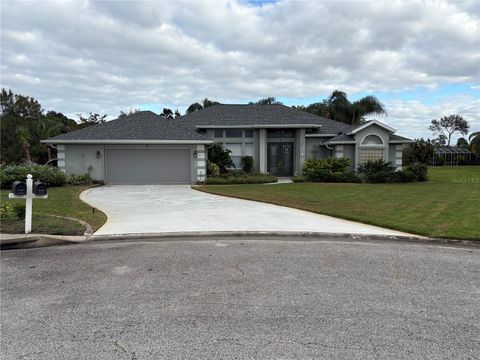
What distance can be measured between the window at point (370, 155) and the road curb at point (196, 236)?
17.7 m

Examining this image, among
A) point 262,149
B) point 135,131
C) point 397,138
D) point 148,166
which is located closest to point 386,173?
point 397,138

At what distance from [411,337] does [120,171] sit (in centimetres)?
2007

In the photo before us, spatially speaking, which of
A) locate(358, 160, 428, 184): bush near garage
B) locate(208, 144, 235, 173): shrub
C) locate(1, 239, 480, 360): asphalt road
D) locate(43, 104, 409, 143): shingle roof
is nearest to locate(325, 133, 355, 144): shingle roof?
locate(43, 104, 409, 143): shingle roof

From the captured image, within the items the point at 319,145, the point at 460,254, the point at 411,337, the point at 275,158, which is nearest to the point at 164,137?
the point at 275,158

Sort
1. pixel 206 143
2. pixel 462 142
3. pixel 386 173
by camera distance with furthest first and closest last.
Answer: pixel 462 142, pixel 386 173, pixel 206 143

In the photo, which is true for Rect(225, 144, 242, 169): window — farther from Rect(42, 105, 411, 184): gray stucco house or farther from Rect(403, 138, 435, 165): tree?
Rect(403, 138, 435, 165): tree

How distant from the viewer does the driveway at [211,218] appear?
833cm

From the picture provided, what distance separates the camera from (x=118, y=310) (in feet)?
13.3

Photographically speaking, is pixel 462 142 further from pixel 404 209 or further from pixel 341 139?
pixel 404 209

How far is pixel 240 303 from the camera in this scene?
Answer: 421cm

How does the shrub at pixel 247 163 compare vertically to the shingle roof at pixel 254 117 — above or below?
below

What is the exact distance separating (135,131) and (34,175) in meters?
5.90

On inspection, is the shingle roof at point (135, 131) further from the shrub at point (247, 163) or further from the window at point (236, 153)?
the shrub at point (247, 163)

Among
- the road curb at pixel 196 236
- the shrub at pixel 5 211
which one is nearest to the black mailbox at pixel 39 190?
the road curb at pixel 196 236
